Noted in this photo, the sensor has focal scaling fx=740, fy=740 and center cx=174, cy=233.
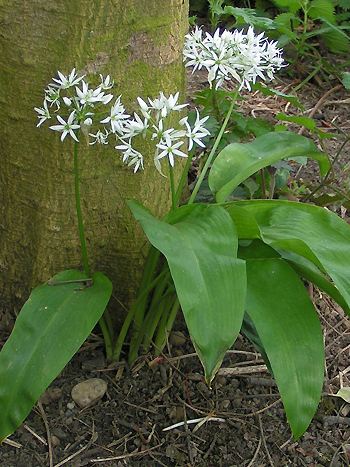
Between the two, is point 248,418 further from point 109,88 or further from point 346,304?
point 109,88

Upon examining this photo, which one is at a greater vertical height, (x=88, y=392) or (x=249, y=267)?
(x=249, y=267)

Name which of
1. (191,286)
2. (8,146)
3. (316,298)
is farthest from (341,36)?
(191,286)

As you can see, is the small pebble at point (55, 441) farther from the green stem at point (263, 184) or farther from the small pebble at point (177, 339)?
the green stem at point (263, 184)

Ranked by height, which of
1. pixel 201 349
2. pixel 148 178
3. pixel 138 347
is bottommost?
pixel 138 347

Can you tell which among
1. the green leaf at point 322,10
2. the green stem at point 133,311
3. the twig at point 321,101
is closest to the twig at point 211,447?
the green stem at point 133,311

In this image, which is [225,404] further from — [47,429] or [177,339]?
[47,429]

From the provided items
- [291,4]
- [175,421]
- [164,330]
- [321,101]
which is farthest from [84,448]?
[291,4]

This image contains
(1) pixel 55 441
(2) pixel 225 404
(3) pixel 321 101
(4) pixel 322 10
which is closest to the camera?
(1) pixel 55 441
